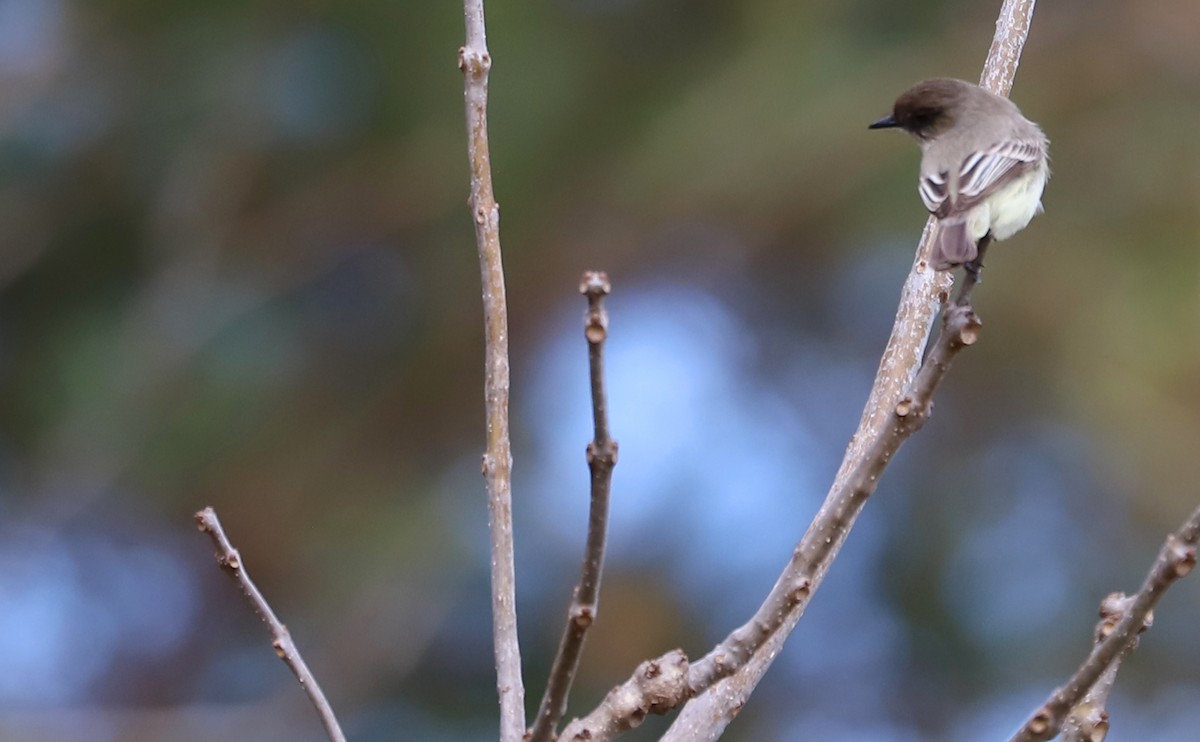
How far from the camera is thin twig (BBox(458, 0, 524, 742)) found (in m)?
1.35

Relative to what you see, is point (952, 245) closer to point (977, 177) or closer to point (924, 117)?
point (977, 177)

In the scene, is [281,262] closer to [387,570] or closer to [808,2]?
[387,570]

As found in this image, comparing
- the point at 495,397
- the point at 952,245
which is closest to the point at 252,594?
the point at 495,397

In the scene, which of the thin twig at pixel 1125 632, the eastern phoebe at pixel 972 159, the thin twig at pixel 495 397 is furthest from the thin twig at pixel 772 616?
the eastern phoebe at pixel 972 159

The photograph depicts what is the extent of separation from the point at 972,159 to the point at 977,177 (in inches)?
1.6

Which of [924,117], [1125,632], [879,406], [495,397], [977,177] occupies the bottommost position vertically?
[1125,632]

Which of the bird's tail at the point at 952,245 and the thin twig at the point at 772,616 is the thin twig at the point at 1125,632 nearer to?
the thin twig at the point at 772,616

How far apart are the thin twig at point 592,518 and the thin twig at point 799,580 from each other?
11 centimetres

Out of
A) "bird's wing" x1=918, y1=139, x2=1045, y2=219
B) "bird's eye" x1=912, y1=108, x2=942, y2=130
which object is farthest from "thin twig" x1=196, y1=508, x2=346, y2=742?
"bird's eye" x1=912, y1=108, x2=942, y2=130

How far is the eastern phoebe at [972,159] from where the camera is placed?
196 cm

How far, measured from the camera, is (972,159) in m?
2.12

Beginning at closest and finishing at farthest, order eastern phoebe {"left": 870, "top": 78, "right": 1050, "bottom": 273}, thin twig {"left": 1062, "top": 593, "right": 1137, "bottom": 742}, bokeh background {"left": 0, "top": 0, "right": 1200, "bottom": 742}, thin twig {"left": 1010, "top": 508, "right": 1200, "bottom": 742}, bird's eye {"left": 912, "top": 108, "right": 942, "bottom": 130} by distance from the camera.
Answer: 1. thin twig {"left": 1010, "top": 508, "right": 1200, "bottom": 742}
2. thin twig {"left": 1062, "top": 593, "right": 1137, "bottom": 742}
3. eastern phoebe {"left": 870, "top": 78, "right": 1050, "bottom": 273}
4. bird's eye {"left": 912, "top": 108, "right": 942, "bottom": 130}
5. bokeh background {"left": 0, "top": 0, "right": 1200, "bottom": 742}

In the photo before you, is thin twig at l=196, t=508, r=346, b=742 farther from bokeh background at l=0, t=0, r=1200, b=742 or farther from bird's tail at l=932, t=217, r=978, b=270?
bokeh background at l=0, t=0, r=1200, b=742

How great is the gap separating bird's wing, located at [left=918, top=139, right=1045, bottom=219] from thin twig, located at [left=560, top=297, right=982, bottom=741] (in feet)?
2.53
